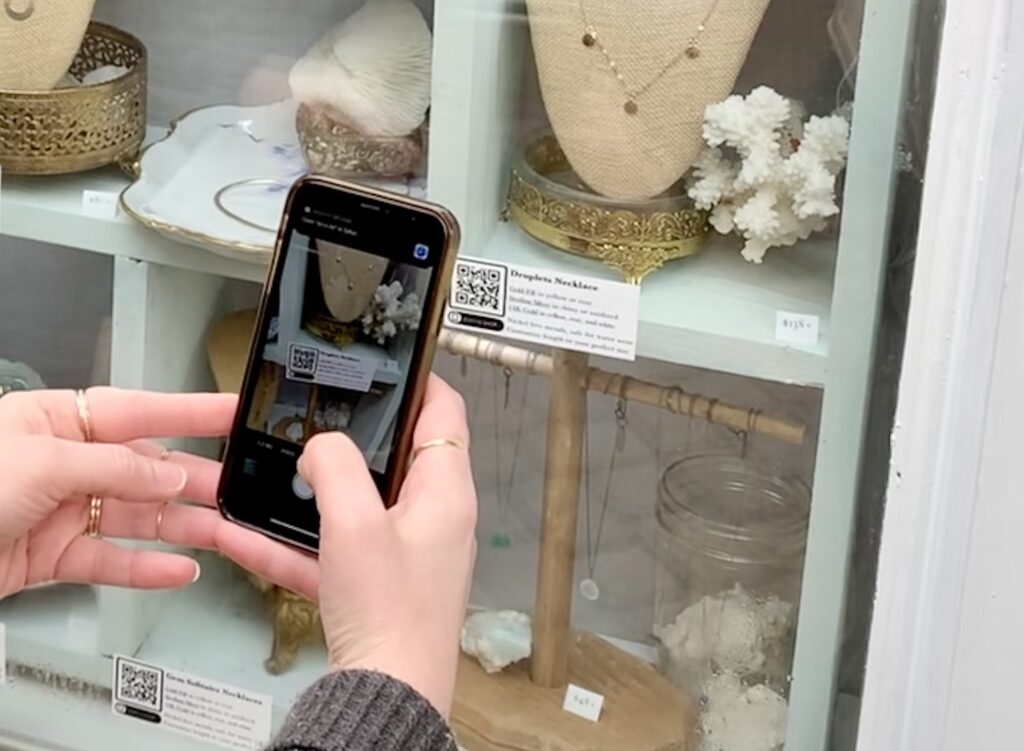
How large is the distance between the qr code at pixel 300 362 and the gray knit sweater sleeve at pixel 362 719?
161 millimetres

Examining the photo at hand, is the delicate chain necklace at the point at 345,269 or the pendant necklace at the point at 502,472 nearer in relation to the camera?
the delicate chain necklace at the point at 345,269

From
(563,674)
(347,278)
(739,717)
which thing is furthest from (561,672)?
(347,278)

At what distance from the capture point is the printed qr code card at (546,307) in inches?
30.4

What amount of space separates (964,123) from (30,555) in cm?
43

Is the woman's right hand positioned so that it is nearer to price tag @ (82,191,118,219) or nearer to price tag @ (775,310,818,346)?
price tag @ (775,310,818,346)

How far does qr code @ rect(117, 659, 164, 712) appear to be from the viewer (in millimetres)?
938

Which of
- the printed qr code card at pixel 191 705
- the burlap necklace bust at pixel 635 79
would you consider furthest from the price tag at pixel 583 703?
the burlap necklace bust at pixel 635 79

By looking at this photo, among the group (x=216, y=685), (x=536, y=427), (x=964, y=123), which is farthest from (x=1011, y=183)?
(x=216, y=685)

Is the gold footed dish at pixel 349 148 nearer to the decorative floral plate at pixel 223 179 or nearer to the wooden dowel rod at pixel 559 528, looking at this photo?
the decorative floral plate at pixel 223 179

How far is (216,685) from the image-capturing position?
0.92 metres

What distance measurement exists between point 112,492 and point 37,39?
0.34 meters

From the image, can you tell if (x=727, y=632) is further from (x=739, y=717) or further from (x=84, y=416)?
(x=84, y=416)

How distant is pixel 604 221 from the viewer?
78 cm

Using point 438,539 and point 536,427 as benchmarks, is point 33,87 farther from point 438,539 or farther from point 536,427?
point 438,539
